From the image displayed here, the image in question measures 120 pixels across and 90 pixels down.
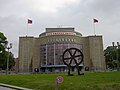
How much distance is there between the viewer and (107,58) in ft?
335

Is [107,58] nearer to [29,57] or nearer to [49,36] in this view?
[49,36]

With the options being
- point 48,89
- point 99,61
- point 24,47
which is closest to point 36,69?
point 24,47

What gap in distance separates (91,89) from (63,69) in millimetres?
80496

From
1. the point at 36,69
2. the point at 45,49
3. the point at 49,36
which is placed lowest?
the point at 36,69

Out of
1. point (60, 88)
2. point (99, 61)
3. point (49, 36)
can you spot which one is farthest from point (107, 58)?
point (60, 88)

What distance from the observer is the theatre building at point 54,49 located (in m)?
97.9

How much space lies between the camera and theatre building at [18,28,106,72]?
97938 mm

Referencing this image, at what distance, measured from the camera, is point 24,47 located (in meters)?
105

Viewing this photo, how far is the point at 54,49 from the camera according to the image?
9838cm

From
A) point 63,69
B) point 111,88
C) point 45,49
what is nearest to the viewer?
point 111,88

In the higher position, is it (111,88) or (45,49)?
(45,49)

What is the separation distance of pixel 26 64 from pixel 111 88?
90.2m

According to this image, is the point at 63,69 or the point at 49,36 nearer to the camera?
the point at 63,69

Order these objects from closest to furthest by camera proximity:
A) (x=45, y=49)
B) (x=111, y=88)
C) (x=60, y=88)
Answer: (x=111, y=88)
(x=60, y=88)
(x=45, y=49)
